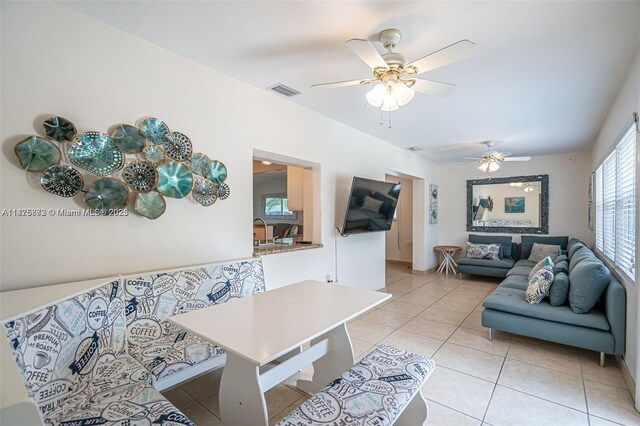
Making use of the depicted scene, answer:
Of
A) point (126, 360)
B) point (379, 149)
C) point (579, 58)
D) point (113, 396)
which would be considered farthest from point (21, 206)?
point (379, 149)

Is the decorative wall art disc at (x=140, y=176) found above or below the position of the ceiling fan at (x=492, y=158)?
below

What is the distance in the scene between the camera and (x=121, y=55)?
2.03 m

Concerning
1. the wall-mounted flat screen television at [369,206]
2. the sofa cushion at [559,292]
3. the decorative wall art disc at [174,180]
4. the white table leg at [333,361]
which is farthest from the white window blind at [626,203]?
the decorative wall art disc at [174,180]

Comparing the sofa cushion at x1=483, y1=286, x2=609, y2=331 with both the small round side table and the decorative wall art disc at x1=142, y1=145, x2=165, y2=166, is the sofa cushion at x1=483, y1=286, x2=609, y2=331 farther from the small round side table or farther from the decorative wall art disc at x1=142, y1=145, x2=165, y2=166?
the decorative wall art disc at x1=142, y1=145, x2=165, y2=166

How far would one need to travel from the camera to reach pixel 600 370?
8.34 feet

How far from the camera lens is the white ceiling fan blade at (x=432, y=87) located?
2017 mm

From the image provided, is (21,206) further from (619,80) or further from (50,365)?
(619,80)

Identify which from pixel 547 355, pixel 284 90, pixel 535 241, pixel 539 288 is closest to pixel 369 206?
pixel 284 90

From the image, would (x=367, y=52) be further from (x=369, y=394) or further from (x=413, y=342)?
(x=413, y=342)

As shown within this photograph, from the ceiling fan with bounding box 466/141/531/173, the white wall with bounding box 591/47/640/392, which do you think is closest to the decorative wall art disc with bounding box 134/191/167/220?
the white wall with bounding box 591/47/640/392

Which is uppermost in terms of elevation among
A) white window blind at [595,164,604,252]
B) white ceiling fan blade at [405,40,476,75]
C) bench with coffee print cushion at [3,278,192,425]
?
white ceiling fan blade at [405,40,476,75]

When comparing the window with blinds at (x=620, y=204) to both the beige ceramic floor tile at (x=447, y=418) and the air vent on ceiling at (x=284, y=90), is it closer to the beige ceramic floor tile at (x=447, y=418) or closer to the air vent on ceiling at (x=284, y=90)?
the beige ceramic floor tile at (x=447, y=418)

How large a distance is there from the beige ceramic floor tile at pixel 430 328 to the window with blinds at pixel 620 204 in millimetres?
1657

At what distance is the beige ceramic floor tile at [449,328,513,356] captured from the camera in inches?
115
